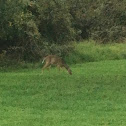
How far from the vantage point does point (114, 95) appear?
13.0m

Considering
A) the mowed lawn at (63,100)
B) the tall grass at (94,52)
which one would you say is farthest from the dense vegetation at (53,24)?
the mowed lawn at (63,100)

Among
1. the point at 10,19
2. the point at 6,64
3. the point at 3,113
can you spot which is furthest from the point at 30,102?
the point at 6,64

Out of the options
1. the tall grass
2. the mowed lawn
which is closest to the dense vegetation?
the tall grass

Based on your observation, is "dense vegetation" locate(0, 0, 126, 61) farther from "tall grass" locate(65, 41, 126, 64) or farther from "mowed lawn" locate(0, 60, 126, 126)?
"mowed lawn" locate(0, 60, 126, 126)

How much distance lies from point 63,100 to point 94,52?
624 inches

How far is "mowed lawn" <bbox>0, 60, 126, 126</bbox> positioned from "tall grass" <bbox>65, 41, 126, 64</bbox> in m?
8.34

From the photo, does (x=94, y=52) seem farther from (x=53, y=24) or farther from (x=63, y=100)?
(x=63, y=100)

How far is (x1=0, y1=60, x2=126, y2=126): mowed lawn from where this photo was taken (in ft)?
31.5

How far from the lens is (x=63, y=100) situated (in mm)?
12195

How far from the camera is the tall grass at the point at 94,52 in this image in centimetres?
2659

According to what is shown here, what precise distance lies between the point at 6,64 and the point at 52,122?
13.8m

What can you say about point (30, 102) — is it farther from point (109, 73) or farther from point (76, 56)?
point (76, 56)

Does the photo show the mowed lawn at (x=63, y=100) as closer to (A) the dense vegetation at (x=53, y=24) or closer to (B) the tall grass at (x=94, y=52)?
(A) the dense vegetation at (x=53, y=24)

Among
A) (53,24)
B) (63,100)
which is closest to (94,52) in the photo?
(53,24)
